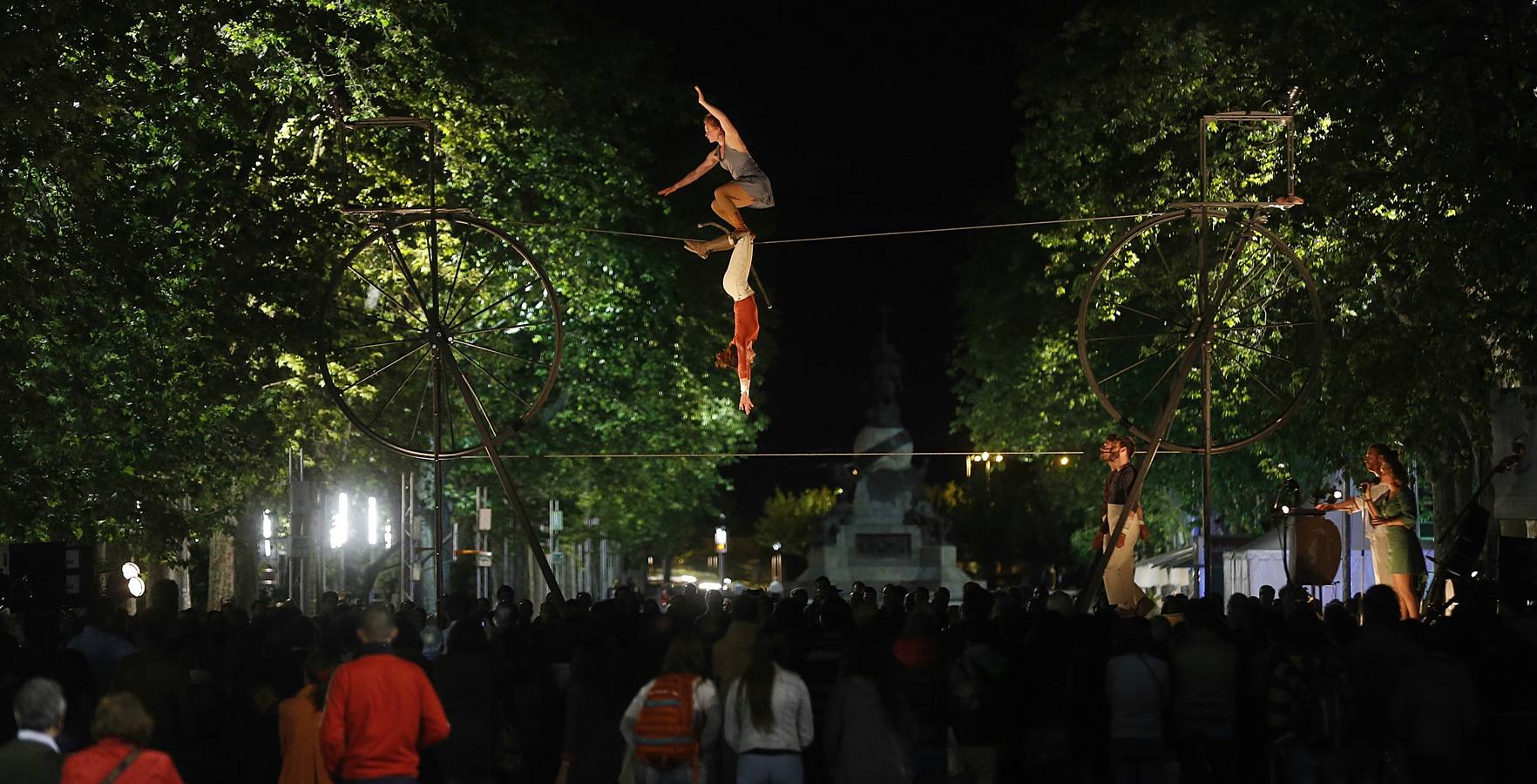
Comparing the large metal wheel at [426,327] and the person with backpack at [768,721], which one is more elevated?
the large metal wheel at [426,327]

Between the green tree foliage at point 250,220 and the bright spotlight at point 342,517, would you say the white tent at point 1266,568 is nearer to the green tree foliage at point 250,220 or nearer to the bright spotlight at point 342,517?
the green tree foliage at point 250,220

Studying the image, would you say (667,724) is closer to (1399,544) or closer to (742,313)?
(742,313)

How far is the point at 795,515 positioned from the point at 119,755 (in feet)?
382

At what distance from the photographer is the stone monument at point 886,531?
65875 mm

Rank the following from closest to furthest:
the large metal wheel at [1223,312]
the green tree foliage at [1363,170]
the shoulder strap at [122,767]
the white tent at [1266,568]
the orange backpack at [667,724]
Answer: the shoulder strap at [122,767] < the orange backpack at [667,724] < the green tree foliage at [1363,170] < the large metal wheel at [1223,312] < the white tent at [1266,568]

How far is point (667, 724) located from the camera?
437 inches

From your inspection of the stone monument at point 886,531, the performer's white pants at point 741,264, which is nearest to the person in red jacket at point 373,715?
the performer's white pants at point 741,264

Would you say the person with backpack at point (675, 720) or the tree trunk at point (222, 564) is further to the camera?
the tree trunk at point (222, 564)

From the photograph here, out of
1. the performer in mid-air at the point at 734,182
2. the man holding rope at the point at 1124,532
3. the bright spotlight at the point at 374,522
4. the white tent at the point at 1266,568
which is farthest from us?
the bright spotlight at the point at 374,522

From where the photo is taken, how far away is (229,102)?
81.7 ft

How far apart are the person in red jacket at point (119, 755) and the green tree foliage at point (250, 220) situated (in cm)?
1121

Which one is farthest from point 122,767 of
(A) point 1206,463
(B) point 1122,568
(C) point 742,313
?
(B) point 1122,568

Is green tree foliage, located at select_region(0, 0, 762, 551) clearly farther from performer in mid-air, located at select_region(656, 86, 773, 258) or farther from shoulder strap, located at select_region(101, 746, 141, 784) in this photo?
shoulder strap, located at select_region(101, 746, 141, 784)

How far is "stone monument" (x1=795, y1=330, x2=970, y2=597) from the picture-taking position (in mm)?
65875
